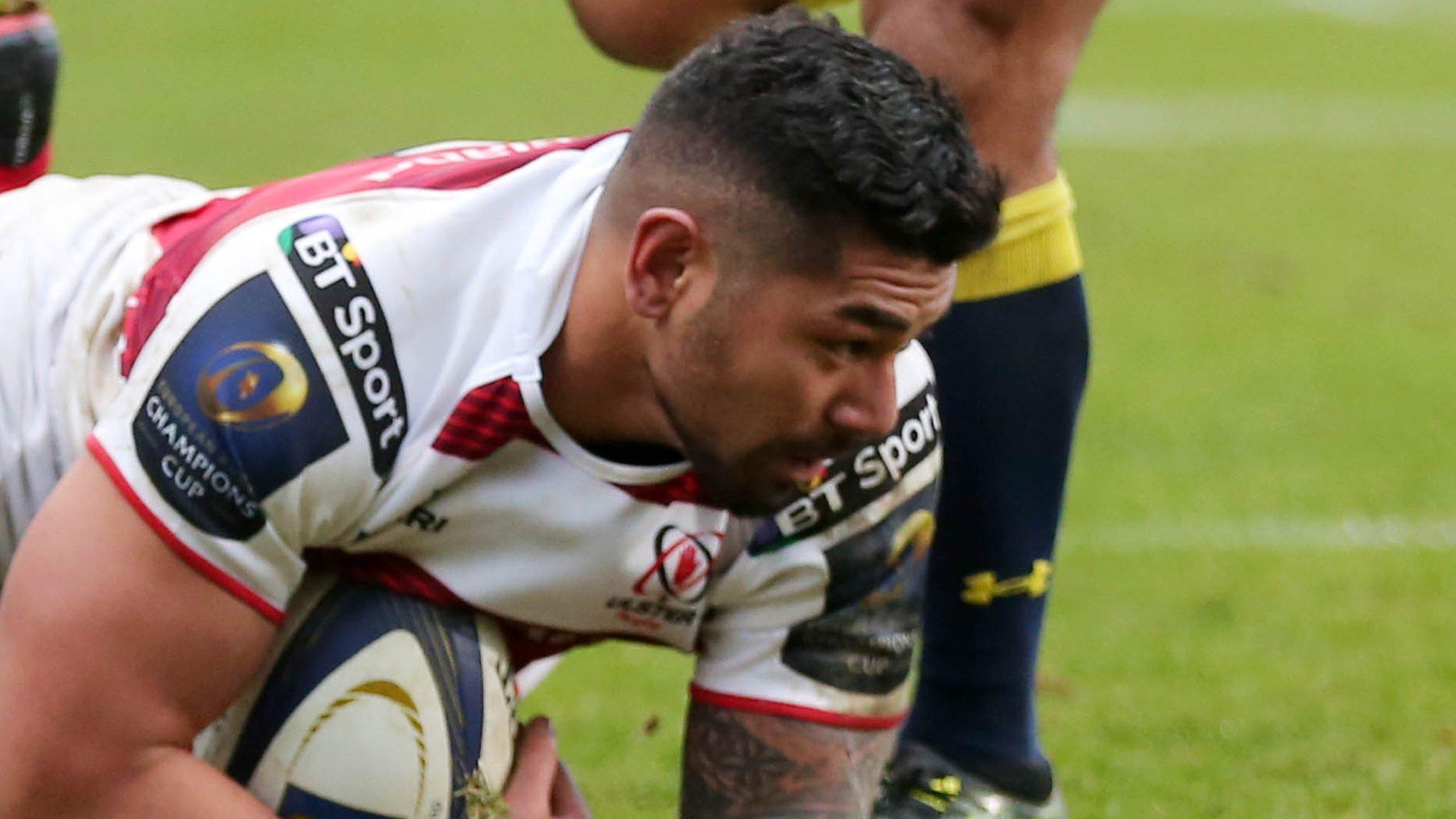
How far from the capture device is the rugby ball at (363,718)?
2.77 m

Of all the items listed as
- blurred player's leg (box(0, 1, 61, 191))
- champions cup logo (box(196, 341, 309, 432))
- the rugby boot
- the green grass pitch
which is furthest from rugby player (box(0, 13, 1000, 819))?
the green grass pitch

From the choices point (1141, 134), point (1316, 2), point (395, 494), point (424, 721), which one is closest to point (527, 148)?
point (395, 494)

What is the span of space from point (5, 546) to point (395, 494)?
A: 639 mm

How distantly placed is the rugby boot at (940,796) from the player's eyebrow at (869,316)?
1.01m

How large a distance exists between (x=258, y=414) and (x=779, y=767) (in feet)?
2.81

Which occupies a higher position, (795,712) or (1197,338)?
(795,712)

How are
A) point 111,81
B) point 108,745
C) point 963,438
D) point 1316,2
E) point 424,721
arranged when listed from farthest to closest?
1. point 1316,2
2. point 111,81
3. point 963,438
4. point 424,721
5. point 108,745

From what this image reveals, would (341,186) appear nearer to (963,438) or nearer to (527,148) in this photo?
(527,148)

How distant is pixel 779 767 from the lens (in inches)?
118

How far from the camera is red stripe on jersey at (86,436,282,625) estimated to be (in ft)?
8.34

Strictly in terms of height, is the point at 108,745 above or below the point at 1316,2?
above

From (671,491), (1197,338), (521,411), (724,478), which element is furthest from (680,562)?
(1197,338)

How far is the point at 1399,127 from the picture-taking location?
1137 centimetres

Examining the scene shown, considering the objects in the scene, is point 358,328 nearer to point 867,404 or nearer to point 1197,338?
point 867,404
